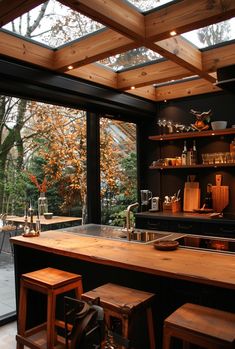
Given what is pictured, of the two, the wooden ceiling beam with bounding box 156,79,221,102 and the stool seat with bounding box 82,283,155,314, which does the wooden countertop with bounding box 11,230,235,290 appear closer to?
the stool seat with bounding box 82,283,155,314

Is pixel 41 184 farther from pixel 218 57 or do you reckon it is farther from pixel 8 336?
pixel 218 57

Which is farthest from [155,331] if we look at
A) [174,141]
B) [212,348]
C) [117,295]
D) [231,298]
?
[174,141]

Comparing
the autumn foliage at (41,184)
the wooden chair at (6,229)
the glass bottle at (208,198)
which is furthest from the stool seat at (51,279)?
the glass bottle at (208,198)

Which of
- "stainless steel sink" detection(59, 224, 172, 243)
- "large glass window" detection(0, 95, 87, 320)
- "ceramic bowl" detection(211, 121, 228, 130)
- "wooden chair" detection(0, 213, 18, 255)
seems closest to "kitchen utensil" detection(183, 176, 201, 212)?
"ceramic bowl" detection(211, 121, 228, 130)

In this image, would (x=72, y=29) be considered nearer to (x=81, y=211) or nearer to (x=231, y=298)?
(x=81, y=211)

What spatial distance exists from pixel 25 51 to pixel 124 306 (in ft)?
7.95

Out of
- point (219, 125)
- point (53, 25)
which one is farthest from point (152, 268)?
point (219, 125)

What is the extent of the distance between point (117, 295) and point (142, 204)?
2977mm

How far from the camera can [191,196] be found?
4758 millimetres

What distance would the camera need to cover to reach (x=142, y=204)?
198 inches

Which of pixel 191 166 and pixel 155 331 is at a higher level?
pixel 191 166

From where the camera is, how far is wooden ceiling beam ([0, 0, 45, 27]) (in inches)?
80.1

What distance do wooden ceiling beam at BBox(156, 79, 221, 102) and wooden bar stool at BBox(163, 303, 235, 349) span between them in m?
3.30

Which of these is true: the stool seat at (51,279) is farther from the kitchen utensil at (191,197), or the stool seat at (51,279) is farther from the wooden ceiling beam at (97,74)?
the kitchen utensil at (191,197)
